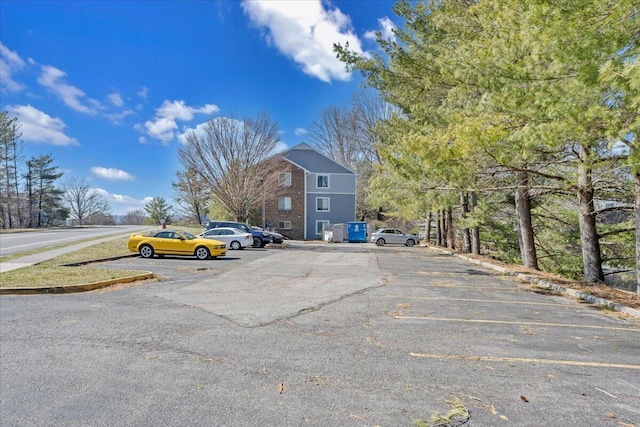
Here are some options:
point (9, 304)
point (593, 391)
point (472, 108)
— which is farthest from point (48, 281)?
point (472, 108)

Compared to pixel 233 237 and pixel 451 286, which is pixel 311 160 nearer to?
pixel 233 237

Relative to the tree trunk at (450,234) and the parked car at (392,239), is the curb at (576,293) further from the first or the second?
the parked car at (392,239)

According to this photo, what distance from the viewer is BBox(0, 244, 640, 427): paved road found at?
3242mm

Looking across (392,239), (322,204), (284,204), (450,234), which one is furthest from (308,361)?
(322,204)

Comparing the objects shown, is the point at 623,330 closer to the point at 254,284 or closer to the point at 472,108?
the point at 472,108

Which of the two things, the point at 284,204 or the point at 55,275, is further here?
the point at 284,204

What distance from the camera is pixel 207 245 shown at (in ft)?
54.7

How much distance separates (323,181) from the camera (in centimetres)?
3916

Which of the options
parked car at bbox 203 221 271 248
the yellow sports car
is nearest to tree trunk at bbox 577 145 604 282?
the yellow sports car

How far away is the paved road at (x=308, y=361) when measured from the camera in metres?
3.24

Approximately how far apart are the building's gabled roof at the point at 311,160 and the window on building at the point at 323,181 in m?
0.68

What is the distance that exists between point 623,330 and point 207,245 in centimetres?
1495

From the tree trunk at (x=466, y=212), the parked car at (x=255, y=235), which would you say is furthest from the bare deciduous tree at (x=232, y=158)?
the tree trunk at (x=466, y=212)

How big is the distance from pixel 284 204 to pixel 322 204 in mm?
4197
